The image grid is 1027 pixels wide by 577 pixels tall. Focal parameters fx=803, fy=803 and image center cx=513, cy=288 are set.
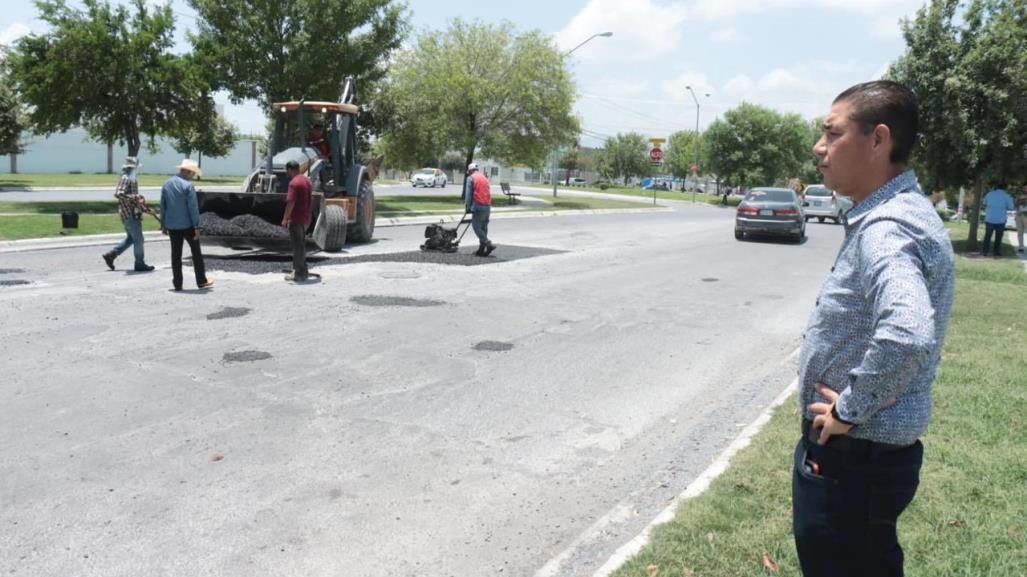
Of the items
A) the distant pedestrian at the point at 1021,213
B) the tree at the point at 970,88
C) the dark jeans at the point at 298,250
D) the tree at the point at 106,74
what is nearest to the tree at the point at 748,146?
the distant pedestrian at the point at 1021,213

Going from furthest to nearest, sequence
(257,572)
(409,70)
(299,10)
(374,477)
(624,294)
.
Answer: (409,70) → (299,10) → (624,294) → (374,477) → (257,572)

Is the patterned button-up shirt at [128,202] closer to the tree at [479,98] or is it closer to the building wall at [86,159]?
the tree at [479,98]

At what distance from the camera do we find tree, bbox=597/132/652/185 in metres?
108

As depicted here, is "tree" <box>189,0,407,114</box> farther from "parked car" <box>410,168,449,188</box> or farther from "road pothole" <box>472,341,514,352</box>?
"parked car" <box>410,168,449,188</box>

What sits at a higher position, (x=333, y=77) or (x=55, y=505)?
(x=333, y=77)

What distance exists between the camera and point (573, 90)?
40281 millimetres

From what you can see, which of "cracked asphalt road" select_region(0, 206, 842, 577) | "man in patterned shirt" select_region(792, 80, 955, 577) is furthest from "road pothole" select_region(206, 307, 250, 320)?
"man in patterned shirt" select_region(792, 80, 955, 577)

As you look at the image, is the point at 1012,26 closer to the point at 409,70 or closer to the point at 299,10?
the point at 299,10

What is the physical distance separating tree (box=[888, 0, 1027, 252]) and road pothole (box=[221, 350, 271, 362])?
18370 millimetres

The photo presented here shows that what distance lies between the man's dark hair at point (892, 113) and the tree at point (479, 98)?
3619cm

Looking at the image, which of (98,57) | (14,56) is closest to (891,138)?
(98,57)

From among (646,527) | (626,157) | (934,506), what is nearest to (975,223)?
(934,506)

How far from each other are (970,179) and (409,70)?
25427 millimetres

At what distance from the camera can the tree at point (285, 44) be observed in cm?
2703
